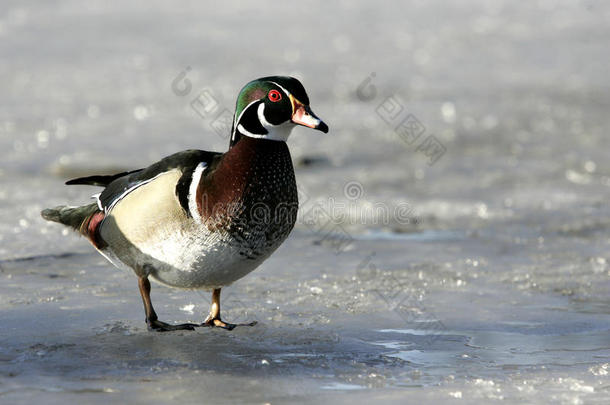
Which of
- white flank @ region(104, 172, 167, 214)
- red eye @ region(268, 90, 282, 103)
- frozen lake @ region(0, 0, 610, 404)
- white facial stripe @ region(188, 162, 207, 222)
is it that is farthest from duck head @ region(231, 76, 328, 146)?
frozen lake @ region(0, 0, 610, 404)

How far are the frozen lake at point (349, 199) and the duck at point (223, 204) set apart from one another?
38cm

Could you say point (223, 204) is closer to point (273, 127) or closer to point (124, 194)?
point (273, 127)

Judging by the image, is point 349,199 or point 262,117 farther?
point 349,199

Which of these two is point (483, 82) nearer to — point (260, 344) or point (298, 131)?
point (298, 131)

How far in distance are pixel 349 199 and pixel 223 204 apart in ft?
13.3

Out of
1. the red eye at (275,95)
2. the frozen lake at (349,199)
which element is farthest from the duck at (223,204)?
the frozen lake at (349,199)

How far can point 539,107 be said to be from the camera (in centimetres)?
1100

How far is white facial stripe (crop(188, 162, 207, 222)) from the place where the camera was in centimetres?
432

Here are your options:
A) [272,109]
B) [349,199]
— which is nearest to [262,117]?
[272,109]

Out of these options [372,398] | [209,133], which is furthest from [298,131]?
[372,398]

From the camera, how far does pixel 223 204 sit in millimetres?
4281

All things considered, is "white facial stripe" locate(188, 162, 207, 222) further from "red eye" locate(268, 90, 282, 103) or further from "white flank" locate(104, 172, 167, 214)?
"red eye" locate(268, 90, 282, 103)

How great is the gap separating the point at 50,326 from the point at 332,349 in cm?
143

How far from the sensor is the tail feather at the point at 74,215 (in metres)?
5.02
